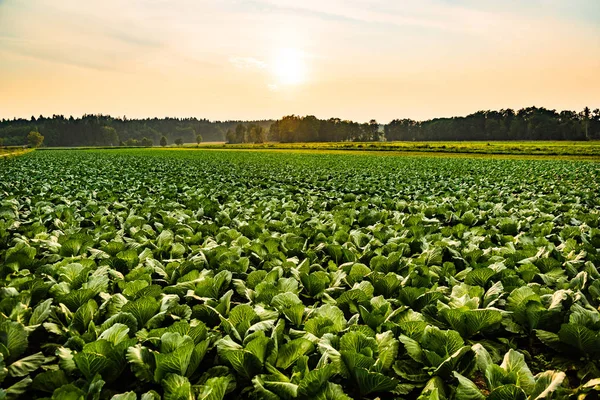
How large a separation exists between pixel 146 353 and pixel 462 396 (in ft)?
6.64

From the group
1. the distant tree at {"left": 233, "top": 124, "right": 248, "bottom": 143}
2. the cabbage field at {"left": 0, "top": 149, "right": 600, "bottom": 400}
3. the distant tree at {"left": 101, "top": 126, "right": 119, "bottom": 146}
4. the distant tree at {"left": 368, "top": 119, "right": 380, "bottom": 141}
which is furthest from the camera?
the distant tree at {"left": 101, "top": 126, "right": 119, "bottom": 146}

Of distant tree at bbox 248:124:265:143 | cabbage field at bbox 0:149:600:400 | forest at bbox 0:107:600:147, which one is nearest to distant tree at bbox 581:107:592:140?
forest at bbox 0:107:600:147

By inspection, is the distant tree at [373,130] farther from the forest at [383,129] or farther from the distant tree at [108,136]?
the distant tree at [108,136]

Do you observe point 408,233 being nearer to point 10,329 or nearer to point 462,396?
point 462,396

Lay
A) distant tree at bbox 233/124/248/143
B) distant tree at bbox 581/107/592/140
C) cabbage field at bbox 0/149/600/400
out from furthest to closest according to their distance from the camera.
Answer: distant tree at bbox 233/124/248/143, distant tree at bbox 581/107/592/140, cabbage field at bbox 0/149/600/400

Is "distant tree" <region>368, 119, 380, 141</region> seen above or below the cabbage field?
above

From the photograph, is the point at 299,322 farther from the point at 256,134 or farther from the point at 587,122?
the point at 256,134

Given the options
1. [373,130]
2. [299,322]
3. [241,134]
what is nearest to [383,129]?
[373,130]

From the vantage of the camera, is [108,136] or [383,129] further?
[108,136]

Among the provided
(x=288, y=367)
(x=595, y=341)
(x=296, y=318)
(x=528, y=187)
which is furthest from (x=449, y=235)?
(x=528, y=187)

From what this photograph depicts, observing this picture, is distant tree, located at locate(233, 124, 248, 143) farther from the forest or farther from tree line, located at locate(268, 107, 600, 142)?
tree line, located at locate(268, 107, 600, 142)

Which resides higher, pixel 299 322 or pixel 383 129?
pixel 383 129

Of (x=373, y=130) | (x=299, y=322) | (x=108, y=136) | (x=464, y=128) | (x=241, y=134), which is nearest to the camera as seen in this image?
(x=299, y=322)

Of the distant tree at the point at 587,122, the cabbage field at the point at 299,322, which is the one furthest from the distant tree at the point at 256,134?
the cabbage field at the point at 299,322
